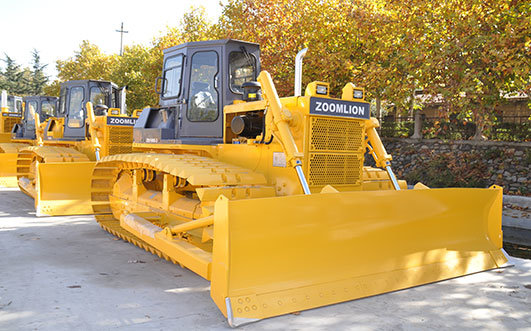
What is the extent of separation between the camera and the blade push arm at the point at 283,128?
5.04m

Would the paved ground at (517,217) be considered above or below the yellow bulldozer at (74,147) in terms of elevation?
below

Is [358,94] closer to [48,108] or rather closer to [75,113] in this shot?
[75,113]

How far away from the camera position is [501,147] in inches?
556

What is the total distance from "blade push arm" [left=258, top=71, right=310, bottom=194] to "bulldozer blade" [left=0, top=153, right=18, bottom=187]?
1175 cm

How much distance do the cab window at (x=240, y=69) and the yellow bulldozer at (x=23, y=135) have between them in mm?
9620

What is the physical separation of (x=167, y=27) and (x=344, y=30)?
1260cm

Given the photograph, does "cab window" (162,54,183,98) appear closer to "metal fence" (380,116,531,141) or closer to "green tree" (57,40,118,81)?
"metal fence" (380,116,531,141)

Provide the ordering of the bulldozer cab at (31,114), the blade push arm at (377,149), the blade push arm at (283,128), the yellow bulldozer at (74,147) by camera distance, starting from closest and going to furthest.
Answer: the blade push arm at (283,128) → the blade push arm at (377,149) → the yellow bulldozer at (74,147) → the bulldozer cab at (31,114)

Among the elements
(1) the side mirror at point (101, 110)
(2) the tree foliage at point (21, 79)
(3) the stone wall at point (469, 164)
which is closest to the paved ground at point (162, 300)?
(1) the side mirror at point (101, 110)

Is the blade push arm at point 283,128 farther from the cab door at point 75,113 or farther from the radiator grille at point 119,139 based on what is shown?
the cab door at point 75,113

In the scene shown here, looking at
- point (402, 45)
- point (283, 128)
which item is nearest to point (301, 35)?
point (402, 45)

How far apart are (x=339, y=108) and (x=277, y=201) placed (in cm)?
192

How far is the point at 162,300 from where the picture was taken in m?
4.54

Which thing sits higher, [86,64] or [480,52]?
[86,64]
